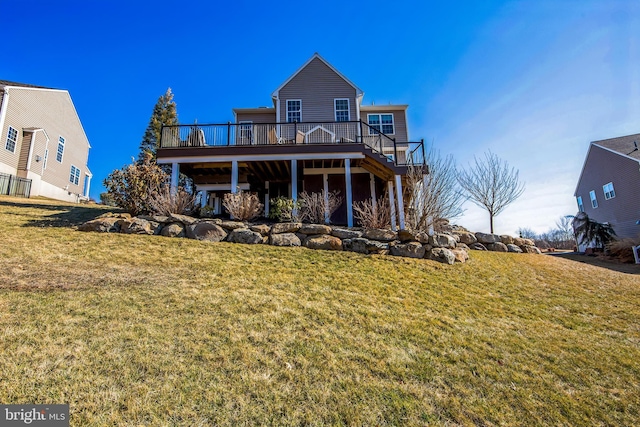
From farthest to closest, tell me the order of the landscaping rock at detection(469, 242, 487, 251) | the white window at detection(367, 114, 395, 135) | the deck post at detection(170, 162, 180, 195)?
1. the white window at detection(367, 114, 395, 135)
2. the landscaping rock at detection(469, 242, 487, 251)
3. the deck post at detection(170, 162, 180, 195)

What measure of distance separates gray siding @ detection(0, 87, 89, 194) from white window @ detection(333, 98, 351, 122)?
738 inches

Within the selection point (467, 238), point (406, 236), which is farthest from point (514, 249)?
point (406, 236)

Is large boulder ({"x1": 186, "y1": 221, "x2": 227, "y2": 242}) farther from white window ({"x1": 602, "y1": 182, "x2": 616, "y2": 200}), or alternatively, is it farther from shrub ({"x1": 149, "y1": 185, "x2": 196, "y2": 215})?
white window ({"x1": 602, "y1": 182, "x2": 616, "y2": 200})

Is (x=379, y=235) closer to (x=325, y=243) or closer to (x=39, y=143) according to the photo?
(x=325, y=243)

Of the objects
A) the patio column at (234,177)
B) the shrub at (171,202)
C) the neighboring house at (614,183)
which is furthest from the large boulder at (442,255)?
the neighboring house at (614,183)

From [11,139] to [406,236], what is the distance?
2299cm

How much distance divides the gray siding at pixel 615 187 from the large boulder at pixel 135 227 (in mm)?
21431

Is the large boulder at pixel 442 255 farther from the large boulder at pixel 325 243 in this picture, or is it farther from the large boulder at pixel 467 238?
the large boulder at pixel 467 238

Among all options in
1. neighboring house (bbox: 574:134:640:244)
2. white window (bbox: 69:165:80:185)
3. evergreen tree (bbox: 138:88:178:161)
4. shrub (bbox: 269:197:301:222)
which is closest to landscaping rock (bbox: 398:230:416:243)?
shrub (bbox: 269:197:301:222)

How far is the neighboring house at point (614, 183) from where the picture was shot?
16.4 meters

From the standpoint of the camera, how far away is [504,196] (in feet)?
53.0

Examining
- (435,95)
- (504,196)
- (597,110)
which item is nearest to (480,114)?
(435,95)

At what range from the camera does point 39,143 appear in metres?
19.0

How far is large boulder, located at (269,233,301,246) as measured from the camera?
7.83 meters
